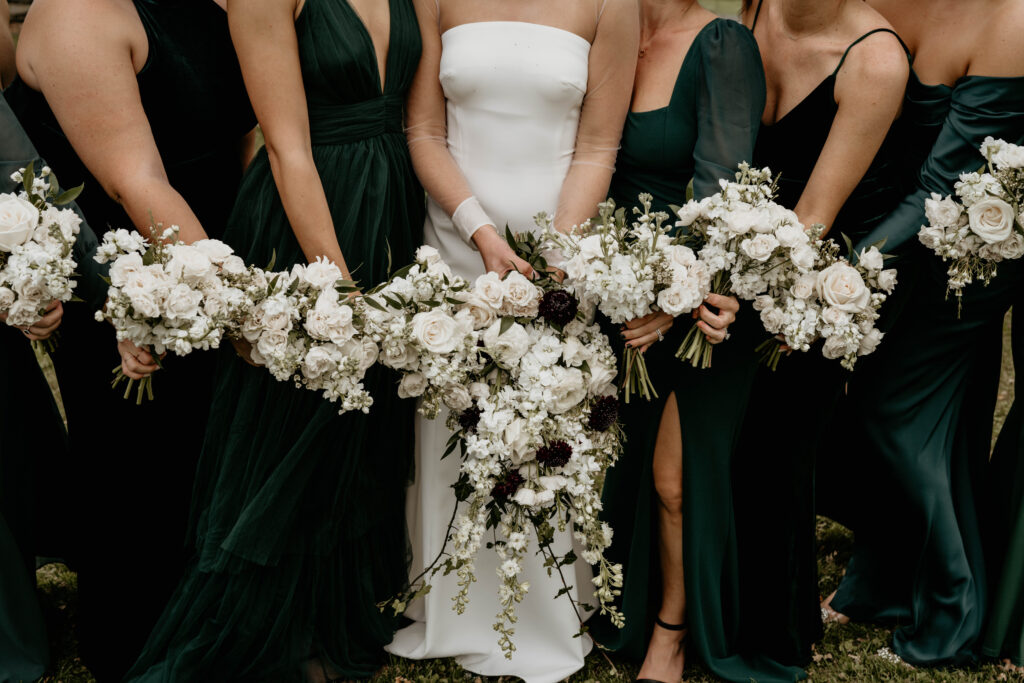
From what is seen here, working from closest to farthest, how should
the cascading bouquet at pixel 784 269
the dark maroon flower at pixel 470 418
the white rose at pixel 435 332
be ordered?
the white rose at pixel 435 332 → the cascading bouquet at pixel 784 269 → the dark maroon flower at pixel 470 418

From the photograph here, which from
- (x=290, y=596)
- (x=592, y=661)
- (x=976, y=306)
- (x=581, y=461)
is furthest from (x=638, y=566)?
(x=976, y=306)

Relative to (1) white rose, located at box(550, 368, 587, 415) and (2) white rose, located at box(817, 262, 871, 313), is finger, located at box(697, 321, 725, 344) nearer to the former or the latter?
(2) white rose, located at box(817, 262, 871, 313)

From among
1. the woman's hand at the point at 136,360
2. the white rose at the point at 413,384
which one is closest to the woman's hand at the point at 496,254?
the white rose at the point at 413,384

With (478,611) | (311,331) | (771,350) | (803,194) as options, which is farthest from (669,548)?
(311,331)

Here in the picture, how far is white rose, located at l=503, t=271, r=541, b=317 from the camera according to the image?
2.92 m

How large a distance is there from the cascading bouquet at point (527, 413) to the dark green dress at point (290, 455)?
0.46 metres

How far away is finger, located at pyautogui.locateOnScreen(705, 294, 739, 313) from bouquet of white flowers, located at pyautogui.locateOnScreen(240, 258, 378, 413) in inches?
44.7

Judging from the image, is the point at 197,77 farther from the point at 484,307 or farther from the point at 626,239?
the point at 626,239

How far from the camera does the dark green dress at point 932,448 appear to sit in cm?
367

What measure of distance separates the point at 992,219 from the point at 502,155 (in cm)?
175

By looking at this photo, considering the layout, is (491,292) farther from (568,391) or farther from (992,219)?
(992,219)

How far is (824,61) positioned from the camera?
10.5 feet

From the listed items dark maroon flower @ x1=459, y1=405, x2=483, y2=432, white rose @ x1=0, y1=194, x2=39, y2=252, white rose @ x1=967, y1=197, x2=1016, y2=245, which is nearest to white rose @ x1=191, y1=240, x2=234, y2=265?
white rose @ x1=0, y1=194, x2=39, y2=252

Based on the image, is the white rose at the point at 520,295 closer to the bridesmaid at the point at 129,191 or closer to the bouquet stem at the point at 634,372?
the bouquet stem at the point at 634,372
